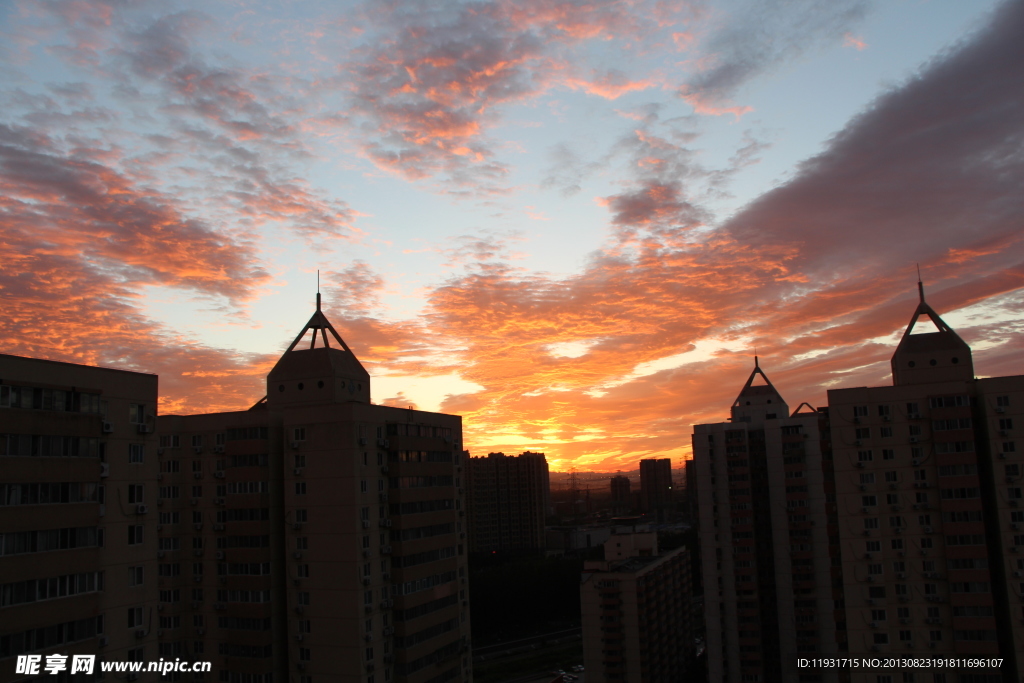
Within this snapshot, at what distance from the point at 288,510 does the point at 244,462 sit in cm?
451

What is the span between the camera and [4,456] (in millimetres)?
20047

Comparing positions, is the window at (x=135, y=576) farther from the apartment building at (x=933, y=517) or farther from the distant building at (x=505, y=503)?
the distant building at (x=505, y=503)

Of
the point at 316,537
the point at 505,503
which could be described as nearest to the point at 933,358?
the point at 316,537

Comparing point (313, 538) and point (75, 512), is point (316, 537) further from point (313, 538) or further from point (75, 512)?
point (75, 512)

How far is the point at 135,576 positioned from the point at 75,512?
342cm

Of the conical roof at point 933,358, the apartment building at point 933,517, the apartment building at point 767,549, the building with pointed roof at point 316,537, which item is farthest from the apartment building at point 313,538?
the apartment building at point 767,549

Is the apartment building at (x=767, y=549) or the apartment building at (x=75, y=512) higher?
the apartment building at (x=75, y=512)

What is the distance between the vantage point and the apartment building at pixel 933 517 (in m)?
34.0

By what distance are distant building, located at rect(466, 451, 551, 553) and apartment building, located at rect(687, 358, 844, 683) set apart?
10440 centimetres

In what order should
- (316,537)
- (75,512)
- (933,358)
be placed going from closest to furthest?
(75,512) → (316,537) → (933,358)

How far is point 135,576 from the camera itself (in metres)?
23.5

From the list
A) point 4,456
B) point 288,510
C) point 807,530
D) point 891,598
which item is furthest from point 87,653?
point 807,530

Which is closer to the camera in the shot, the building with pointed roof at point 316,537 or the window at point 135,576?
the window at point 135,576

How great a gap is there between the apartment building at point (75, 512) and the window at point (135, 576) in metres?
0.04
